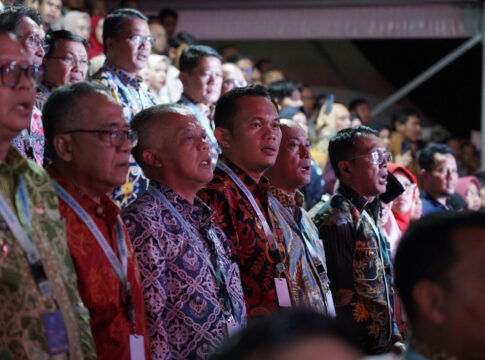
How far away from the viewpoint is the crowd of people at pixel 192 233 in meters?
2.13

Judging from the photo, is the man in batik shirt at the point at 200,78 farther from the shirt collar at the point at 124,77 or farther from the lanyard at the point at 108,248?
the lanyard at the point at 108,248

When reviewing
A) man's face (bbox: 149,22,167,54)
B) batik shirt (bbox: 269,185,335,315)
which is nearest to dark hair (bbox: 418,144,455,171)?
man's face (bbox: 149,22,167,54)

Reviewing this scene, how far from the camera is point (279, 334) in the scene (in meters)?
1.37

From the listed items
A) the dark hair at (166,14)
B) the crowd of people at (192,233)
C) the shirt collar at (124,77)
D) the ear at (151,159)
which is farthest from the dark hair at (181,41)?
the ear at (151,159)

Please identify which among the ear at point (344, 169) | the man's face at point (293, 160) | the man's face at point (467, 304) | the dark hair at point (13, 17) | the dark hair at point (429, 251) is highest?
the dark hair at point (13, 17)

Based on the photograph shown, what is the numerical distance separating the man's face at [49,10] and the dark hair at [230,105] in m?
2.59

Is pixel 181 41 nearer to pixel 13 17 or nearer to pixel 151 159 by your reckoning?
pixel 13 17

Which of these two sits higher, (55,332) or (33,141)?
(33,141)

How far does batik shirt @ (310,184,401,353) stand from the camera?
4086mm

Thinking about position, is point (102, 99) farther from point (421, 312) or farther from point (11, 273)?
point (421, 312)

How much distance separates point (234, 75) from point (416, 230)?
14.3ft

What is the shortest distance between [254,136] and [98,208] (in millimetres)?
1200

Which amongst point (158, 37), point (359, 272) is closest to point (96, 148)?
point (359, 272)

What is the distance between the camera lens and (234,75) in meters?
6.46
